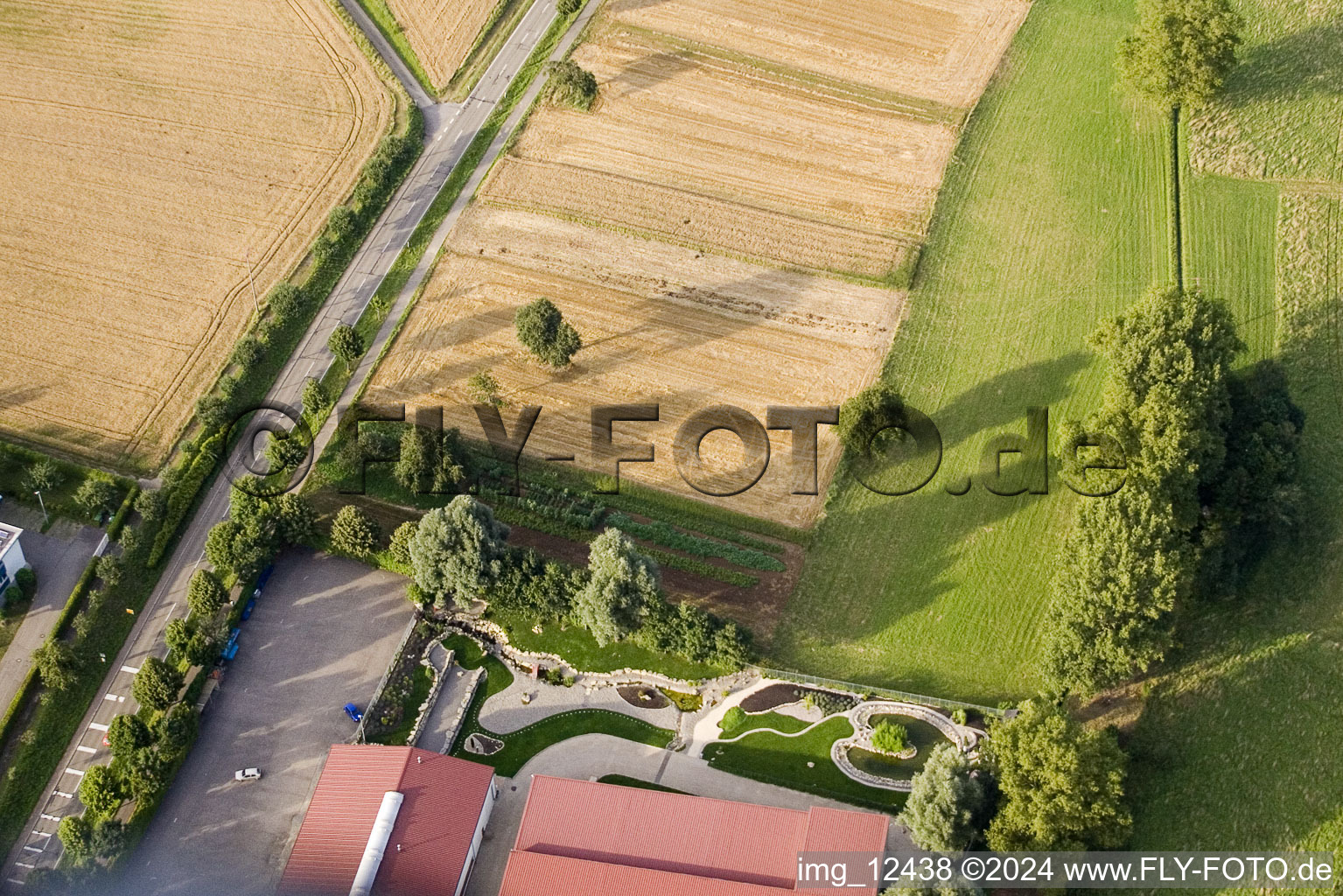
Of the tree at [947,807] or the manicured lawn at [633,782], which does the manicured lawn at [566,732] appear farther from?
the tree at [947,807]

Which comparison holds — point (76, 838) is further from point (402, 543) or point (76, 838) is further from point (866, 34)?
point (866, 34)

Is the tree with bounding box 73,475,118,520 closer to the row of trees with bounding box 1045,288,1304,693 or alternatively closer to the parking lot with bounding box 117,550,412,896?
the parking lot with bounding box 117,550,412,896

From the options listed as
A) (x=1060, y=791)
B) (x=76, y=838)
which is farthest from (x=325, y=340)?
(x=1060, y=791)

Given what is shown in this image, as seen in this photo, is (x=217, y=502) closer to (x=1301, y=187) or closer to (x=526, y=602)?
(x=526, y=602)

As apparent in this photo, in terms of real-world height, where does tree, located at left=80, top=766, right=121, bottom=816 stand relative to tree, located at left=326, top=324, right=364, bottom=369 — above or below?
below

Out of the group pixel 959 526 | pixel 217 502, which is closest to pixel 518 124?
pixel 217 502

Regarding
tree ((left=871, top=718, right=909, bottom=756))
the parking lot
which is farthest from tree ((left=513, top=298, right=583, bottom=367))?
tree ((left=871, top=718, right=909, bottom=756))
